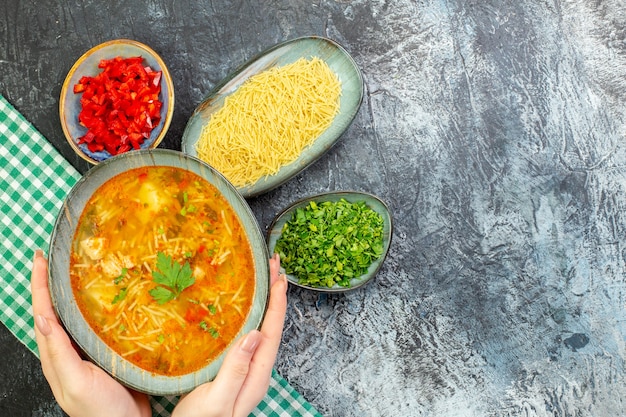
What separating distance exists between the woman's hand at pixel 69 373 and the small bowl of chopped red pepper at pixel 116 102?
796 millimetres

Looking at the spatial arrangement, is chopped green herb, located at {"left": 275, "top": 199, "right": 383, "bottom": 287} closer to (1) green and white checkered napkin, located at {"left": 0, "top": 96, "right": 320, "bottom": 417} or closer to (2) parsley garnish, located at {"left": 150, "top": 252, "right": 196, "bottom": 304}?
(1) green and white checkered napkin, located at {"left": 0, "top": 96, "right": 320, "bottom": 417}

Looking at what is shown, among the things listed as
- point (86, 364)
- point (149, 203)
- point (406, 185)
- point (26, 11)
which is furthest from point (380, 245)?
point (26, 11)

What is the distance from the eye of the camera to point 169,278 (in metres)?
2.42

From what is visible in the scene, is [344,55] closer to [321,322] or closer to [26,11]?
[321,322]

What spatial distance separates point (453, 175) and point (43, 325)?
224 cm

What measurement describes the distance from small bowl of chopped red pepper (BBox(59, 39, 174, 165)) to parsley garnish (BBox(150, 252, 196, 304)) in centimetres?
85

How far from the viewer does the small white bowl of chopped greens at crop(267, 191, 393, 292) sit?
3105mm

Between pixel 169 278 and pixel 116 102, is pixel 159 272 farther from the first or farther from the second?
pixel 116 102

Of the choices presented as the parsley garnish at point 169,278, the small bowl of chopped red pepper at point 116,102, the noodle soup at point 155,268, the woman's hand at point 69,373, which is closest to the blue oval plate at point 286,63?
the small bowl of chopped red pepper at point 116,102

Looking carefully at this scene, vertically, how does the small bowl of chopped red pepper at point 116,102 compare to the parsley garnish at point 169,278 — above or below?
above

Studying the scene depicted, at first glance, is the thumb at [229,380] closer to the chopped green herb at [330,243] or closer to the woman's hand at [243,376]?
the woman's hand at [243,376]

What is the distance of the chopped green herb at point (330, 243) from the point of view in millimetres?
3102

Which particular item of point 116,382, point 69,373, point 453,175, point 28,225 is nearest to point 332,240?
point 453,175

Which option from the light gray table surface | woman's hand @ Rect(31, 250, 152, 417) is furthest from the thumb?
the light gray table surface
